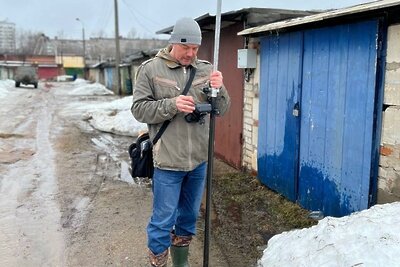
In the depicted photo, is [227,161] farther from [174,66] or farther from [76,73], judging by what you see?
[76,73]

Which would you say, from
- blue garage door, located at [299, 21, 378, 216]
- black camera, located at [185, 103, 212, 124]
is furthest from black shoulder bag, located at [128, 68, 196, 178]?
blue garage door, located at [299, 21, 378, 216]

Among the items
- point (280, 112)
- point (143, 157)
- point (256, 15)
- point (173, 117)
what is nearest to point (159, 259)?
point (143, 157)

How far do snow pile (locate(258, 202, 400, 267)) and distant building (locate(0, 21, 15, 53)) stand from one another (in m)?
91.3

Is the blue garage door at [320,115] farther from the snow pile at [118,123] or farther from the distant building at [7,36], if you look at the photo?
the distant building at [7,36]

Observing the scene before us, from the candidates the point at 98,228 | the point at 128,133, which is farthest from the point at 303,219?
the point at 128,133

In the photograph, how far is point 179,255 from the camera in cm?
333

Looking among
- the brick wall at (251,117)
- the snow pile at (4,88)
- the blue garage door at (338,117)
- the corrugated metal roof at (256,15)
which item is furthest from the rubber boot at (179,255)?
the snow pile at (4,88)

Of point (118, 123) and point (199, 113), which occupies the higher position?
point (199, 113)

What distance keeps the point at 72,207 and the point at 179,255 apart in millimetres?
2425

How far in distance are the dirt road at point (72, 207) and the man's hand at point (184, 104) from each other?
5.39 ft

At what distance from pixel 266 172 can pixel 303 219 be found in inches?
51.6


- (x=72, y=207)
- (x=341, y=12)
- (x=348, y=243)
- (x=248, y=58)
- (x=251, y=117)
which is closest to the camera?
(x=348, y=243)

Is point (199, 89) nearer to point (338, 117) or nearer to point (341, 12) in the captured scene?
point (341, 12)

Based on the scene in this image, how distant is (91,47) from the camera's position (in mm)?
84000
